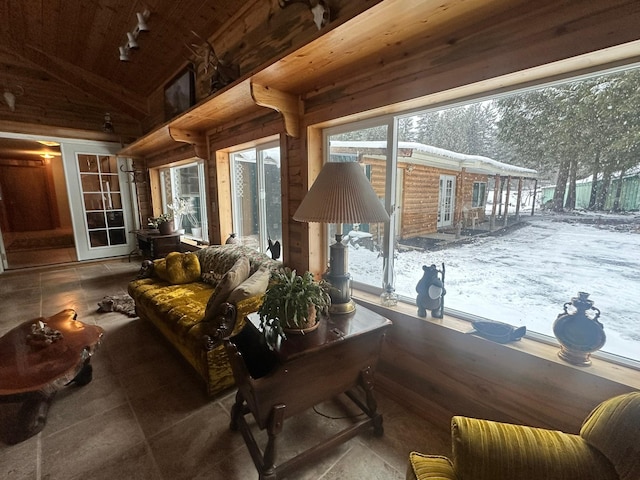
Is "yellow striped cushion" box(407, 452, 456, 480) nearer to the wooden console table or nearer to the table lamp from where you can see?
the wooden console table

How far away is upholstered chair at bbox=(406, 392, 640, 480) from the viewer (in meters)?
0.76

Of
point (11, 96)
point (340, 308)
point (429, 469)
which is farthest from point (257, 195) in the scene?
point (11, 96)

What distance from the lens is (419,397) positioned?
1.81 metres

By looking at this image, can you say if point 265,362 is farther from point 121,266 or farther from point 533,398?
point 121,266

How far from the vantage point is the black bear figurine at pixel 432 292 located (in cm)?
172

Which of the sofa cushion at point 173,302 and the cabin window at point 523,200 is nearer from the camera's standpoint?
the cabin window at point 523,200

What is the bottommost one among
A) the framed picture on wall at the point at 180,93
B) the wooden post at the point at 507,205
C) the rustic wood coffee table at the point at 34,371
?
the rustic wood coffee table at the point at 34,371

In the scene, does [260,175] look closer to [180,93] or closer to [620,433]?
[180,93]

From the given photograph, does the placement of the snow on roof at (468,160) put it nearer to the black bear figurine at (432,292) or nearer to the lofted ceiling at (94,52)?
the black bear figurine at (432,292)

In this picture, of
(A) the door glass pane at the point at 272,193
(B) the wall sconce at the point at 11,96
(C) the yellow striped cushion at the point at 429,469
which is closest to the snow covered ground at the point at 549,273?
(C) the yellow striped cushion at the point at 429,469

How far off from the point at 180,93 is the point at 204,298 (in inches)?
119

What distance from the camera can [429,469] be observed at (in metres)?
0.92

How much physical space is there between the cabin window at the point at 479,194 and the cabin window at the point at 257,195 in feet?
6.06

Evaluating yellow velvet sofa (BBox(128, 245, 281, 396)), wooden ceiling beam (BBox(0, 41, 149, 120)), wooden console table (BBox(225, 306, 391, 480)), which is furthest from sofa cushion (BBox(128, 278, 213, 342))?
wooden ceiling beam (BBox(0, 41, 149, 120))
